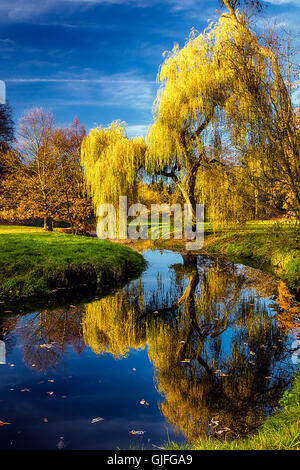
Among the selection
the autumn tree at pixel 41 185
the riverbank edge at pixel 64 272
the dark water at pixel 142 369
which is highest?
the autumn tree at pixel 41 185

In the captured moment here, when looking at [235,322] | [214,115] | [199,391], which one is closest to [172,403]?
[199,391]

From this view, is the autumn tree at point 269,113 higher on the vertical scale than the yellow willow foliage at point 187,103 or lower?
lower

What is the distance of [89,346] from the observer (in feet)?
19.1

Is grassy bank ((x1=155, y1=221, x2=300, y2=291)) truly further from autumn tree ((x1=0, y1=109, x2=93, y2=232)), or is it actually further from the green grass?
autumn tree ((x1=0, y1=109, x2=93, y2=232))

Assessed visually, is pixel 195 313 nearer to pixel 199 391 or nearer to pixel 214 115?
pixel 199 391

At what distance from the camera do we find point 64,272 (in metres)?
9.70

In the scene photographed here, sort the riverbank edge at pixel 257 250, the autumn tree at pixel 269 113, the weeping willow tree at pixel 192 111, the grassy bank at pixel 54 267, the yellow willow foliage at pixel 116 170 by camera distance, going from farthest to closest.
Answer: the yellow willow foliage at pixel 116 170 → the weeping willow tree at pixel 192 111 → the riverbank edge at pixel 257 250 → the grassy bank at pixel 54 267 → the autumn tree at pixel 269 113

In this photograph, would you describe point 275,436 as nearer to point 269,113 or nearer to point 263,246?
point 269,113

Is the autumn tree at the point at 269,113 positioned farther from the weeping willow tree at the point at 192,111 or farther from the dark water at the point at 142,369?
the dark water at the point at 142,369

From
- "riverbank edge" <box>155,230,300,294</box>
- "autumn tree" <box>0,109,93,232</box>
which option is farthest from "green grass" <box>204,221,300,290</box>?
"autumn tree" <box>0,109,93,232</box>

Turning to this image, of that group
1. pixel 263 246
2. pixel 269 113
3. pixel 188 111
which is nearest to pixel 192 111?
pixel 188 111

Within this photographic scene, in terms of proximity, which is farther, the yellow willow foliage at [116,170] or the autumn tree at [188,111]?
the yellow willow foliage at [116,170]

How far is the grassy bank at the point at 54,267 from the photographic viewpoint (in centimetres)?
895

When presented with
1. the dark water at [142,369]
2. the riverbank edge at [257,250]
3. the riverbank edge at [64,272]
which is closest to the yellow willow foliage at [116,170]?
the riverbank edge at [257,250]
